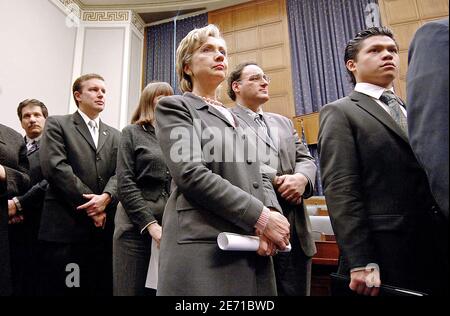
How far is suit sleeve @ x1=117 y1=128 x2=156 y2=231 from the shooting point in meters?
1.56

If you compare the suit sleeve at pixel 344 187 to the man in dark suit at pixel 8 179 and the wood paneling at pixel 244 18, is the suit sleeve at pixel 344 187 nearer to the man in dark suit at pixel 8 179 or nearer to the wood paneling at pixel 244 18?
the man in dark suit at pixel 8 179

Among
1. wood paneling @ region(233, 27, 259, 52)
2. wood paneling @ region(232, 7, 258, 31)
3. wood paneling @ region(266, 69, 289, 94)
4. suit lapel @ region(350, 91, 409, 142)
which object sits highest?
wood paneling @ region(232, 7, 258, 31)

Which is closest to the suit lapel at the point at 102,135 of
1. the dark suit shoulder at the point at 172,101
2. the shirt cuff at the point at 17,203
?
the shirt cuff at the point at 17,203

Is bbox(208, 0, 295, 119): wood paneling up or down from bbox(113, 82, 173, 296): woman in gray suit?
up

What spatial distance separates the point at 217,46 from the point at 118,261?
1.10 meters

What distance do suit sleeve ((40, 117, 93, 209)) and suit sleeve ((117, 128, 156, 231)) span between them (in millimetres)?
281

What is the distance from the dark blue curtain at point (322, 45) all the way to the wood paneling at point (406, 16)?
17cm

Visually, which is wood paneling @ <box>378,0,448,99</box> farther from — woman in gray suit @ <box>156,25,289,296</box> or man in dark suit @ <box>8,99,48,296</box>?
man in dark suit @ <box>8,99,48,296</box>

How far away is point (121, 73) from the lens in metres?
5.50

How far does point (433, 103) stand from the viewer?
2.52 feet

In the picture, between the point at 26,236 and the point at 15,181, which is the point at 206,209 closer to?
the point at 15,181

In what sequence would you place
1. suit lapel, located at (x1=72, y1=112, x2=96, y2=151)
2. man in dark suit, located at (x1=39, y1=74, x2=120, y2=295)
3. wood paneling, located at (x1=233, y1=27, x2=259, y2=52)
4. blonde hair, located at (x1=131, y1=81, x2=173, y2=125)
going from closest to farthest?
man in dark suit, located at (x1=39, y1=74, x2=120, y2=295) → blonde hair, located at (x1=131, y1=81, x2=173, y2=125) → suit lapel, located at (x1=72, y1=112, x2=96, y2=151) → wood paneling, located at (x1=233, y1=27, x2=259, y2=52)

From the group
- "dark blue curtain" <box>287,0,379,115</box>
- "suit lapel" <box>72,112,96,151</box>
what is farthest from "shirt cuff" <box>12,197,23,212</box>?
"dark blue curtain" <box>287,0,379,115</box>

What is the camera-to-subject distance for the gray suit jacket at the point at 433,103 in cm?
75
